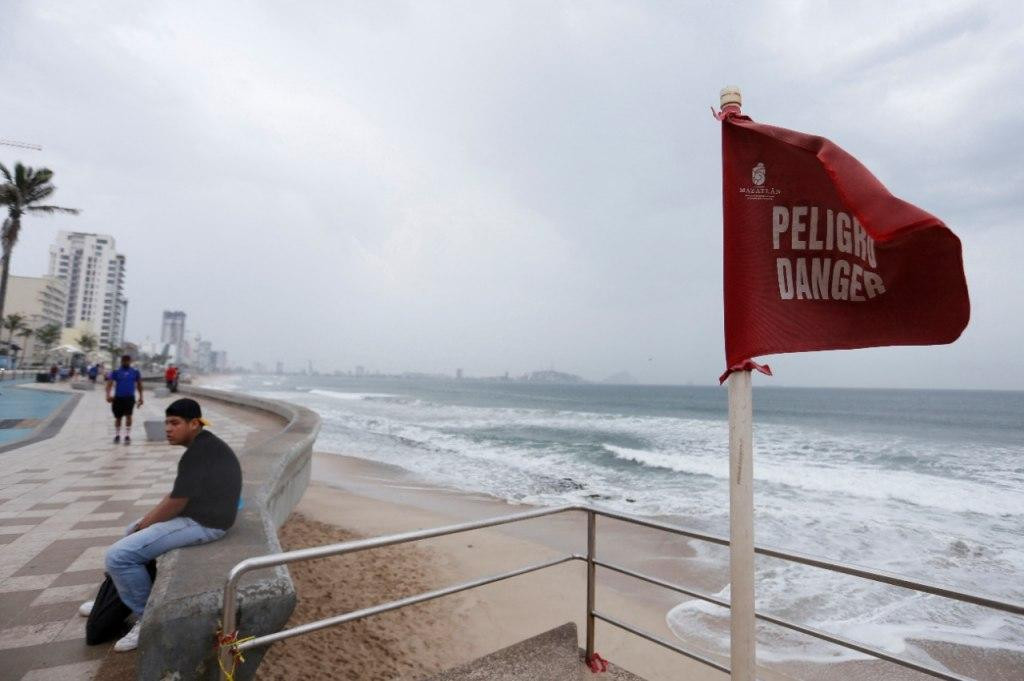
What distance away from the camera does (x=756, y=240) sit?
178 cm

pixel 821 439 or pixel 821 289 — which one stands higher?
pixel 821 289

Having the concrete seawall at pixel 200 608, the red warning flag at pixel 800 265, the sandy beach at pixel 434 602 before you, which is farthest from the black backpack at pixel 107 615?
the red warning flag at pixel 800 265

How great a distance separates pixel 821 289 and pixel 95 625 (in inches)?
166

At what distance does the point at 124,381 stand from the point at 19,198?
26759 mm

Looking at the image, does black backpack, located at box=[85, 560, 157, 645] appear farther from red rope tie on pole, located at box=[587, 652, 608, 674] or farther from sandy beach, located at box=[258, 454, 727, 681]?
red rope tie on pole, located at box=[587, 652, 608, 674]

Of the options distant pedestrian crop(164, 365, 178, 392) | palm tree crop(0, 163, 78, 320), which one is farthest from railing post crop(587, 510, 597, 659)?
palm tree crop(0, 163, 78, 320)

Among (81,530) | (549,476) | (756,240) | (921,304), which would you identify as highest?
(756,240)

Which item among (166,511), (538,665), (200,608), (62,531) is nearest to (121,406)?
(62,531)

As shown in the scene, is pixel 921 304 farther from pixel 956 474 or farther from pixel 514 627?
pixel 956 474

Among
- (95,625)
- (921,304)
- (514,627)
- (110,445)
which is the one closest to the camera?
(921,304)

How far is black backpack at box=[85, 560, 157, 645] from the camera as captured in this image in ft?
9.92

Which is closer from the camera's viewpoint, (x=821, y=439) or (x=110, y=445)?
(x=110, y=445)

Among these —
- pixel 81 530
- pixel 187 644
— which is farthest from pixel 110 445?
pixel 187 644

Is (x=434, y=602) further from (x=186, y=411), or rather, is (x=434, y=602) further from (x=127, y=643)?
(x=186, y=411)
